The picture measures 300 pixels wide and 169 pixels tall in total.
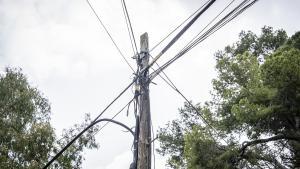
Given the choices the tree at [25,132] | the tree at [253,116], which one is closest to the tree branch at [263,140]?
the tree at [253,116]

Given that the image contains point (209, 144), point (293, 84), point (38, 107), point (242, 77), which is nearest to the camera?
point (293, 84)

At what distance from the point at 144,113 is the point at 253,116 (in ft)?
27.2

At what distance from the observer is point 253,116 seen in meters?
12.8

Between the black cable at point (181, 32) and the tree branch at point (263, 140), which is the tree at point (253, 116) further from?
the black cable at point (181, 32)

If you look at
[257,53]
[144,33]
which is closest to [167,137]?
[257,53]

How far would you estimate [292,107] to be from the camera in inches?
498

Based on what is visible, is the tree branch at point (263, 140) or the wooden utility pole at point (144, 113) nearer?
the wooden utility pole at point (144, 113)

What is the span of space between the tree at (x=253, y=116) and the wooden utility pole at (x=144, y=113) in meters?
6.60

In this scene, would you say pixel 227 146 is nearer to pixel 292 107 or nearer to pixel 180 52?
pixel 292 107

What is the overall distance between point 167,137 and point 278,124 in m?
9.09

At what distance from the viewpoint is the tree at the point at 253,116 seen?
12070 millimetres

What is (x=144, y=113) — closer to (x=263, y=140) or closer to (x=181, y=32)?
(x=181, y=32)

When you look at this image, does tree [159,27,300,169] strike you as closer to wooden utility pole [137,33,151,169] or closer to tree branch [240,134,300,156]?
tree branch [240,134,300,156]

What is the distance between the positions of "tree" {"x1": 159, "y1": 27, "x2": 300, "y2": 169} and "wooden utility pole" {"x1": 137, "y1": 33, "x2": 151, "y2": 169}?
660 centimetres
